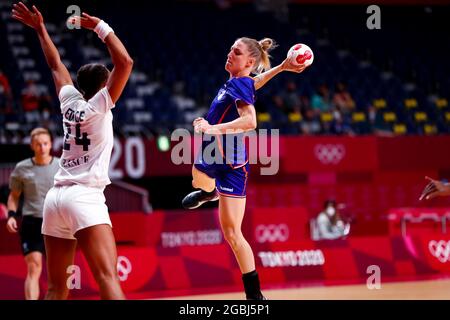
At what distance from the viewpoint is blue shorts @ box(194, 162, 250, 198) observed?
7.88m

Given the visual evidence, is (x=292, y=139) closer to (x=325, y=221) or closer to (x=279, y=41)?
(x=325, y=221)

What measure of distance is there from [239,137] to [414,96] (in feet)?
61.2

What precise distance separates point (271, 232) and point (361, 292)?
23.8 feet

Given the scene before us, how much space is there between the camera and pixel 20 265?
11734 mm

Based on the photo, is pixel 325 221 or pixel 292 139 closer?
pixel 325 221

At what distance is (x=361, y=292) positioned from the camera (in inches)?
439

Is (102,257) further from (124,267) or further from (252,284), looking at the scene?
(124,267)

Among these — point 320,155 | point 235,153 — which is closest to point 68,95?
point 235,153

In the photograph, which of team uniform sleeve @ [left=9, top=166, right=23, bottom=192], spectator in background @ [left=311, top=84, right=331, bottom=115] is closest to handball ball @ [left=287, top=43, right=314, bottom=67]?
team uniform sleeve @ [left=9, top=166, right=23, bottom=192]

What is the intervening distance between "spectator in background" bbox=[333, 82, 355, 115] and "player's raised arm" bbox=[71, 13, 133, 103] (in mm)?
17202

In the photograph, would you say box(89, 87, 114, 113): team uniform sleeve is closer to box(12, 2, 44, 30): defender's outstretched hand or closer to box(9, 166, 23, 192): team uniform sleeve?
box(12, 2, 44, 30): defender's outstretched hand

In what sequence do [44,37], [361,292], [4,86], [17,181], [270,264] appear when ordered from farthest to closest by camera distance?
[4,86] → [270,264] → [361,292] → [17,181] → [44,37]

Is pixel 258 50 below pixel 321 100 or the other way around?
Result: below
